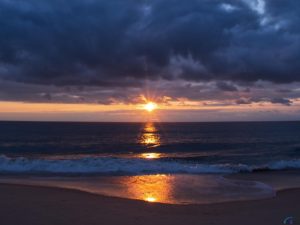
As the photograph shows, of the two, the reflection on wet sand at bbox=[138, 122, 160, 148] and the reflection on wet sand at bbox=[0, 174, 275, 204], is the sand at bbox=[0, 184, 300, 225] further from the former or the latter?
the reflection on wet sand at bbox=[138, 122, 160, 148]

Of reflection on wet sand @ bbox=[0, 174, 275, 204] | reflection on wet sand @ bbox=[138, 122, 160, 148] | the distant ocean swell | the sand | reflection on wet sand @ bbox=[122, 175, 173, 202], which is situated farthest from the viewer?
reflection on wet sand @ bbox=[138, 122, 160, 148]

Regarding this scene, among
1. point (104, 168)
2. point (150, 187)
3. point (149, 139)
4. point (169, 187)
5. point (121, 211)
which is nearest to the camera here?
point (121, 211)

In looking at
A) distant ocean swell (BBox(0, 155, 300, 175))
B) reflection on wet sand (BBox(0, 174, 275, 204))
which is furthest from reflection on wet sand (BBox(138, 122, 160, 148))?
reflection on wet sand (BBox(0, 174, 275, 204))

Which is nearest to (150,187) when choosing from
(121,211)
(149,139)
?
(121,211)

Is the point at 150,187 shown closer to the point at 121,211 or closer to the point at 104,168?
the point at 121,211

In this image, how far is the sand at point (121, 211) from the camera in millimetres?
11914

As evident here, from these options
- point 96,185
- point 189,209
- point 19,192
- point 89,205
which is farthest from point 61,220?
point 96,185

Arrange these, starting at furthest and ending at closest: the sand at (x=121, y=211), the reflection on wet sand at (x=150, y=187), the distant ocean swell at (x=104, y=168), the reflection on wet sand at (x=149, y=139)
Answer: the reflection on wet sand at (x=149, y=139) < the distant ocean swell at (x=104, y=168) < the reflection on wet sand at (x=150, y=187) < the sand at (x=121, y=211)

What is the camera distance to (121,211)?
523 inches

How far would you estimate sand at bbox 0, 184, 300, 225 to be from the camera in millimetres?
11914

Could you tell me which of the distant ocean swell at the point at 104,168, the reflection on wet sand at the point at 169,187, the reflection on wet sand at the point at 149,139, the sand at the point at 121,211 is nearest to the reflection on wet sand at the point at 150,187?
the reflection on wet sand at the point at 169,187

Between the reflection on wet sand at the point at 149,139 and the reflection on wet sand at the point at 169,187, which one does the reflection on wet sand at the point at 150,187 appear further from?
the reflection on wet sand at the point at 149,139

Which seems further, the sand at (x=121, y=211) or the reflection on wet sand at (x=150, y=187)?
the reflection on wet sand at (x=150, y=187)

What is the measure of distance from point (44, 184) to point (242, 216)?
10602mm
